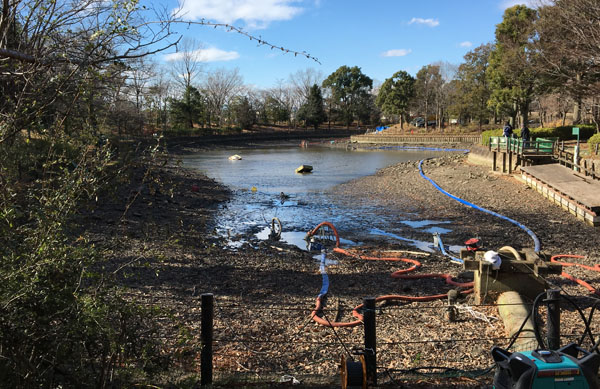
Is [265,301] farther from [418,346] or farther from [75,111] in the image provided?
[75,111]

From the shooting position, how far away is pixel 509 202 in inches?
691

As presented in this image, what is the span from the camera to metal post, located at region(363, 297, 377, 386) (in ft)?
13.9

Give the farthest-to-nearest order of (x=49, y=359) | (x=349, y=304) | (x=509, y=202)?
(x=509, y=202)
(x=349, y=304)
(x=49, y=359)

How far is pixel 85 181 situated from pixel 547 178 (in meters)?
18.2

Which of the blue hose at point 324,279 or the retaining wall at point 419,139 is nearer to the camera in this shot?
the blue hose at point 324,279

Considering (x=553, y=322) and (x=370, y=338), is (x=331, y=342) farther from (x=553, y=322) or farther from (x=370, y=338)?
(x=553, y=322)

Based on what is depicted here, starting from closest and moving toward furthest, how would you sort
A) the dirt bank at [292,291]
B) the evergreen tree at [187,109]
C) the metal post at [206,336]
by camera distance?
the metal post at [206,336], the dirt bank at [292,291], the evergreen tree at [187,109]

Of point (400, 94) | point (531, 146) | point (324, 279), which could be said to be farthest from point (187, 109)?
point (324, 279)

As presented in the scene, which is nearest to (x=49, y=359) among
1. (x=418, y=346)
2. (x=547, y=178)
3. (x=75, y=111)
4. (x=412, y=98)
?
(x=75, y=111)

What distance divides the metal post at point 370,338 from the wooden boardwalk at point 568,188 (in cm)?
1234

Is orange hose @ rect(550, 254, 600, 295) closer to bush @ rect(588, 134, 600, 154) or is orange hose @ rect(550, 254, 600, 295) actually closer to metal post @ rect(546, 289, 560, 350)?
metal post @ rect(546, 289, 560, 350)

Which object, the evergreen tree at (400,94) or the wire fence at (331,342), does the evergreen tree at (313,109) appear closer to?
the evergreen tree at (400,94)

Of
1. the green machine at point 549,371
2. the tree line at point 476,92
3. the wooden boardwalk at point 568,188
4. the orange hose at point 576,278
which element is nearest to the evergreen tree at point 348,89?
the tree line at point 476,92

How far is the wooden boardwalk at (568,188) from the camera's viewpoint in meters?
14.1
